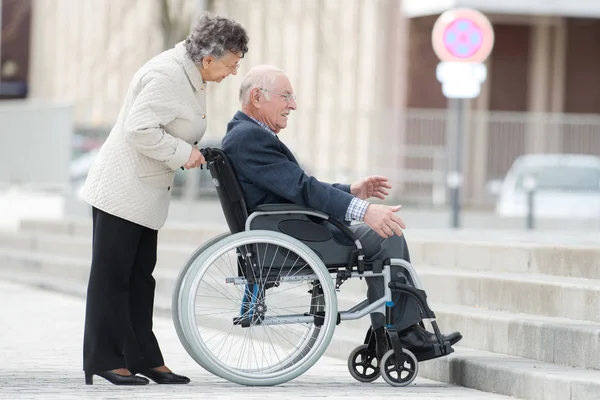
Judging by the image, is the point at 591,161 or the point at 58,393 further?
the point at 591,161

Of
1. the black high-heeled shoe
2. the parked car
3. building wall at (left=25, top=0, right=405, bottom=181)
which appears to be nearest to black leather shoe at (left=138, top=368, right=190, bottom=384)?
the black high-heeled shoe

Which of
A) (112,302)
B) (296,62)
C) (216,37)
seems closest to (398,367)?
(112,302)

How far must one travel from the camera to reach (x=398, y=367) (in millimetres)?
6504

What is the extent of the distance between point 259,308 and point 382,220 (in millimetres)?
662

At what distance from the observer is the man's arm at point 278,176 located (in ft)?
21.0

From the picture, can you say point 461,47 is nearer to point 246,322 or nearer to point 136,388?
point 246,322

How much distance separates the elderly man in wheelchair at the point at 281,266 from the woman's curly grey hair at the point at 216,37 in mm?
261

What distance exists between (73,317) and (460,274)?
3.38 metres

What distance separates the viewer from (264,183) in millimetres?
6430

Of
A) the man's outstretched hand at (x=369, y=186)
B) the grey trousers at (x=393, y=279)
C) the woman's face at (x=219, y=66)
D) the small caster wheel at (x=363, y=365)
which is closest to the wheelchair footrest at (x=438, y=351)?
the grey trousers at (x=393, y=279)

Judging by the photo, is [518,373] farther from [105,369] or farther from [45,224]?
[45,224]

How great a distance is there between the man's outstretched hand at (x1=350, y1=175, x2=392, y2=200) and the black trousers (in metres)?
1.04

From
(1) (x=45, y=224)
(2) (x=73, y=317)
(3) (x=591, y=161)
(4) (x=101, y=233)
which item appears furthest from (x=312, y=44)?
(4) (x=101, y=233)

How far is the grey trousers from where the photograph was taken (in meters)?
6.50
